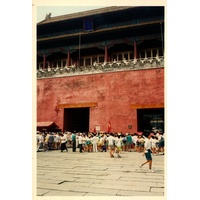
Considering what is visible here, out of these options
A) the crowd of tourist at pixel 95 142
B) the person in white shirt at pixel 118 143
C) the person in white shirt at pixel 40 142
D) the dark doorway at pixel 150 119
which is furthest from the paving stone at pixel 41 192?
the dark doorway at pixel 150 119

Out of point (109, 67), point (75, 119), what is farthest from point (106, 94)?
point (75, 119)

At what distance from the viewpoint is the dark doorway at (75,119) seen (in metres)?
16.9

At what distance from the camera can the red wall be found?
47.4ft

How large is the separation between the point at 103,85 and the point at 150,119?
368cm

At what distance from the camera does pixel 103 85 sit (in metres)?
15.7

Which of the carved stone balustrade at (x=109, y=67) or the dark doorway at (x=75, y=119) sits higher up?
the carved stone balustrade at (x=109, y=67)

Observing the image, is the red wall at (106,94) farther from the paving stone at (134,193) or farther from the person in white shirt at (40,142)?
the paving stone at (134,193)

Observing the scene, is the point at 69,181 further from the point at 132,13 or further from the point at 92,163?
the point at 132,13

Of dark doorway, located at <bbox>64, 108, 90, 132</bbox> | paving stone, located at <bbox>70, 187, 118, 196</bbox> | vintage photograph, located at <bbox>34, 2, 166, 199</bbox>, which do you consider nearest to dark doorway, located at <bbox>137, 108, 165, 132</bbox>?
vintage photograph, located at <bbox>34, 2, 166, 199</bbox>

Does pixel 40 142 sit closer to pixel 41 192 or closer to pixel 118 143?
pixel 118 143

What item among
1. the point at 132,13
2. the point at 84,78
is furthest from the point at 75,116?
the point at 132,13

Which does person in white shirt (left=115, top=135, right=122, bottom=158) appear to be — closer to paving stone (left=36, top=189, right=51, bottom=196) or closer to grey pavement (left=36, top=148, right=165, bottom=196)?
grey pavement (left=36, top=148, right=165, bottom=196)

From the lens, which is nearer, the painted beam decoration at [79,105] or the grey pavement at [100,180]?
the grey pavement at [100,180]

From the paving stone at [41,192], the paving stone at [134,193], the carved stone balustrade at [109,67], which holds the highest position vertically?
the carved stone balustrade at [109,67]
